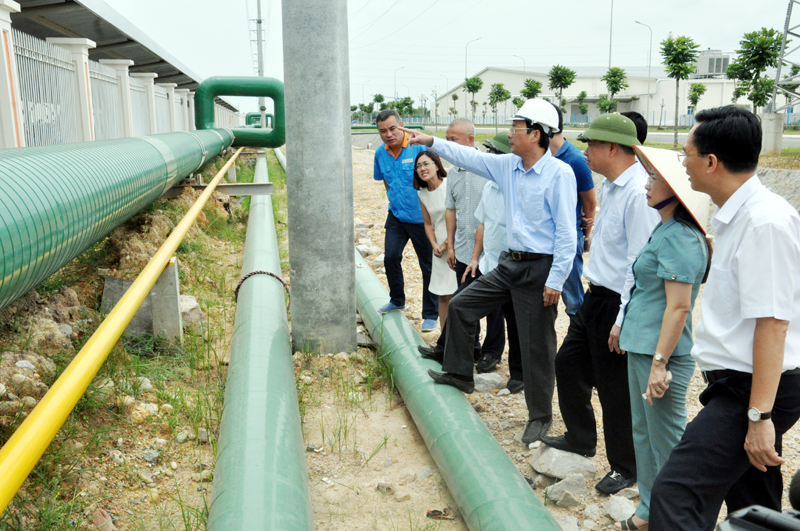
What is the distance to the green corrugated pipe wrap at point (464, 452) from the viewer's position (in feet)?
8.36

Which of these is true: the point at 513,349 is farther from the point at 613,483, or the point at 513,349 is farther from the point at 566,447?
the point at 613,483

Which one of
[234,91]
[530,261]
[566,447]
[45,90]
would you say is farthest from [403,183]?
[234,91]

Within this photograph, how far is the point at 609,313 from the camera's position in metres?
3.08

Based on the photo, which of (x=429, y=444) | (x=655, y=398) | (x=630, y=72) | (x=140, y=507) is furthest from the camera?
(x=630, y=72)

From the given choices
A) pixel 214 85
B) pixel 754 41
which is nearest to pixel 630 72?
pixel 754 41

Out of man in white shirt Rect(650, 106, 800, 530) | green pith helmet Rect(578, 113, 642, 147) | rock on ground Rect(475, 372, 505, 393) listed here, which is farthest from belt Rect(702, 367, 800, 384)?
rock on ground Rect(475, 372, 505, 393)

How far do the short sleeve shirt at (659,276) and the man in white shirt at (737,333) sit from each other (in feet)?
1.00

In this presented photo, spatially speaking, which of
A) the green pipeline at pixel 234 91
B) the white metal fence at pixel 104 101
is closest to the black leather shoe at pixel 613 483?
the white metal fence at pixel 104 101

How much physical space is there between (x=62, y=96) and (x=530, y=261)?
649cm

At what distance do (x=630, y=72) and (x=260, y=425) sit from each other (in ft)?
299

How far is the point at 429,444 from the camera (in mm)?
3277

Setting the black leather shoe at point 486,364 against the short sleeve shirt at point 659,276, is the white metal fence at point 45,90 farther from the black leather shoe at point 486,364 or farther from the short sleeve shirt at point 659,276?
the short sleeve shirt at point 659,276

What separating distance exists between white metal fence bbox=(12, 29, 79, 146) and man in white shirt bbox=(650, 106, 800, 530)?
5.89 m

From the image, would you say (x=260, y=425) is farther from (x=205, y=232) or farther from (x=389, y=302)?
(x=205, y=232)
